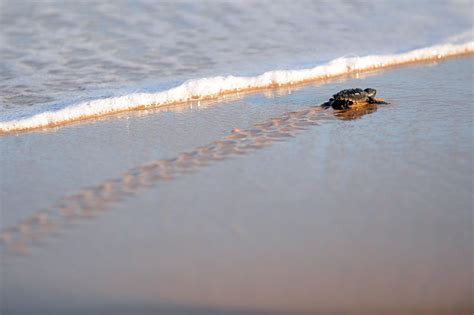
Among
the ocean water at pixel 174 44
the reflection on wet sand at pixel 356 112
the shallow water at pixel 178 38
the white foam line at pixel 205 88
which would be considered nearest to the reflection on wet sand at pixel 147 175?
the reflection on wet sand at pixel 356 112

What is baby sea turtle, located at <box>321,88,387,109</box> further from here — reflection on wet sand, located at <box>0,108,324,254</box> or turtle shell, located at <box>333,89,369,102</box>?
reflection on wet sand, located at <box>0,108,324,254</box>

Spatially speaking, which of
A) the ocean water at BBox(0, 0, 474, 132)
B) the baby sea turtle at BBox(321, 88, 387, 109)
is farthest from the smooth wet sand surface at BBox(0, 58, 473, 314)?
the ocean water at BBox(0, 0, 474, 132)

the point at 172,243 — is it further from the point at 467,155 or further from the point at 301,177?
the point at 467,155

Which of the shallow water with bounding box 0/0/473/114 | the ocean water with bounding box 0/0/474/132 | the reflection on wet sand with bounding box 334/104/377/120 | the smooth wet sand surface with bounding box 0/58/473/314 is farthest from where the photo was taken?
the shallow water with bounding box 0/0/473/114

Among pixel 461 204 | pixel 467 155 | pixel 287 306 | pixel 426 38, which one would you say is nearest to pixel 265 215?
pixel 287 306

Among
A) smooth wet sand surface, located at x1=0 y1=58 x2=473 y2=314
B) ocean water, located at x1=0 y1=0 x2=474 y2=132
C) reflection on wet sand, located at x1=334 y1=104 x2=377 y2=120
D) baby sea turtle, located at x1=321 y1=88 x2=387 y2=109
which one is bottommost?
smooth wet sand surface, located at x1=0 y1=58 x2=473 y2=314

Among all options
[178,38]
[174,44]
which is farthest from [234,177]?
[178,38]
